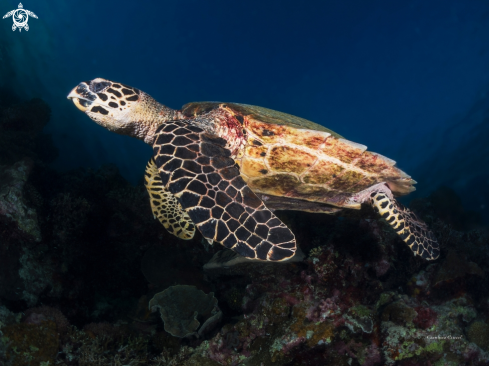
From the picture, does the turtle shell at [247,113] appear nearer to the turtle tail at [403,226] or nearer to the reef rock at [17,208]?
the turtle tail at [403,226]

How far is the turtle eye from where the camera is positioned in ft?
11.8

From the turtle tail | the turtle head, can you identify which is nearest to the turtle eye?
the turtle head

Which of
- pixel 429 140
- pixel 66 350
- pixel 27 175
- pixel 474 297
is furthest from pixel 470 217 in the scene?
pixel 429 140

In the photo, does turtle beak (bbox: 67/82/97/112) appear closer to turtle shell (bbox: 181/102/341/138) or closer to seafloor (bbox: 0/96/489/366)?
turtle shell (bbox: 181/102/341/138)

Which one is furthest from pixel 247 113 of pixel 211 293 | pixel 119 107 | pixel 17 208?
pixel 17 208

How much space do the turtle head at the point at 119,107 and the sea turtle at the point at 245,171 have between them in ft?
0.04

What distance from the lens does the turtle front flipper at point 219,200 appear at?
87.4 inches

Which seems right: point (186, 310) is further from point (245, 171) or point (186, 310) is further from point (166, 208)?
point (245, 171)

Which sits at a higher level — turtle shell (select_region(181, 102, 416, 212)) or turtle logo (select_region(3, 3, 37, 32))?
turtle logo (select_region(3, 3, 37, 32))

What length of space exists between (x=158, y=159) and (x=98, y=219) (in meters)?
4.96

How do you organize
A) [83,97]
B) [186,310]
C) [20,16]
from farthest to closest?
1. [20,16]
2. [186,310]
3. [83,97]

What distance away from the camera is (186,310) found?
14.8 ft

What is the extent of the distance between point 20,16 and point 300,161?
144 ft

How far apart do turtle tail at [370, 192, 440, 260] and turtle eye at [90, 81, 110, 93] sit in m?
4.47
